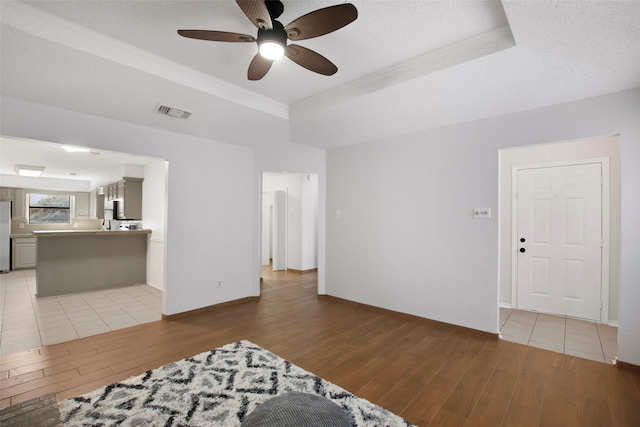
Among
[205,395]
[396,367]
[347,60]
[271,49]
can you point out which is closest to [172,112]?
[271,49]

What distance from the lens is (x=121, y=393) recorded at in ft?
7.28

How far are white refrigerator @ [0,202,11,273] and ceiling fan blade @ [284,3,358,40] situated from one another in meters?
9.02

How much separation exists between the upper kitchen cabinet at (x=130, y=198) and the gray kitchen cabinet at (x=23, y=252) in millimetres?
3113

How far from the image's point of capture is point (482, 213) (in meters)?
3.39

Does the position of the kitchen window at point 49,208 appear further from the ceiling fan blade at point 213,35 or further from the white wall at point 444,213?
the ceiling fan blade at point 213,35

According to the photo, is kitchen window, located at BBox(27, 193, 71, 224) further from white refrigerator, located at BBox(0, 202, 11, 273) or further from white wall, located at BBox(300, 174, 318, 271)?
white wall, located at BBox(300, 174, 318, 271)

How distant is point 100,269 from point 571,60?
23.3 ft

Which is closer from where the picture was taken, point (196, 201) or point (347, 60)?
point (347, 60)

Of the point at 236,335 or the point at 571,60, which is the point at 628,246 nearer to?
the point at 571,60

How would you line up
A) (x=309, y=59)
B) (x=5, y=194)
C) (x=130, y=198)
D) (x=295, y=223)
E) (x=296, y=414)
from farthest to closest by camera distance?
(x=5, y=194) < (x=295, y=223) < (x=130, y=198) < (x=309, y=59) < (x=296, y=414)

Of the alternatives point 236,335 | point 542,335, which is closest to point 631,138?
point 542,335

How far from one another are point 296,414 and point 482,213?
2.97m

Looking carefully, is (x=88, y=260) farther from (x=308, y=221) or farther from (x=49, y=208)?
(x=49, y=208)

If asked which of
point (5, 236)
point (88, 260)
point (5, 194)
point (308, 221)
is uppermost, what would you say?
point (5, 194)
